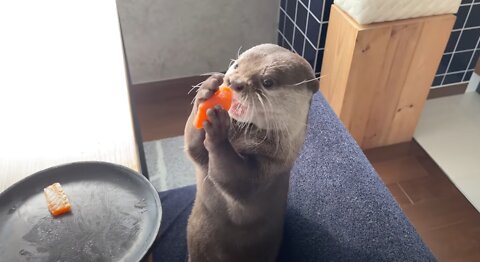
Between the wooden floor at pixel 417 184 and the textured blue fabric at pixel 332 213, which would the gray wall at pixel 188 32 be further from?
the textured blue fabric at pixel 332 213

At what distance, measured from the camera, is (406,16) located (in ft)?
5.89

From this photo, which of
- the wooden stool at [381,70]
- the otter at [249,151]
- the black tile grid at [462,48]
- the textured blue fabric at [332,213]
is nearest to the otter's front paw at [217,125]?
the otter at [249,151]

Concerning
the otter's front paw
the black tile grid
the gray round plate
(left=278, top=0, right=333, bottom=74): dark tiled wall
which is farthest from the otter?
the black tile grid

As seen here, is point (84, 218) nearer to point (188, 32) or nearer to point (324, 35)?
point (324, 35)

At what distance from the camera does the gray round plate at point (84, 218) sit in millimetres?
664

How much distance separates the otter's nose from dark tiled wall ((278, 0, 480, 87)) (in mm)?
1342

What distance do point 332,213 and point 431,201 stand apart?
109cm

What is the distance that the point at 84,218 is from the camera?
0.72 metres

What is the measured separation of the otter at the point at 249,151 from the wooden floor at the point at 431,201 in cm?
109

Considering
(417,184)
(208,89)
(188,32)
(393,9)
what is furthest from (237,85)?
(188,32)

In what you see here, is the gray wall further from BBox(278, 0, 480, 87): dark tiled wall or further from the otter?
the otter

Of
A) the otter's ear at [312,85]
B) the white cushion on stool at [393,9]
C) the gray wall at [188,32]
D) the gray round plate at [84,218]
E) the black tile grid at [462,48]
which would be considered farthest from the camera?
the gray wall at [188,32]

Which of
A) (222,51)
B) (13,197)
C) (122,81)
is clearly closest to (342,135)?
(122,81)

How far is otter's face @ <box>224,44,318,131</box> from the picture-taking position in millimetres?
838
